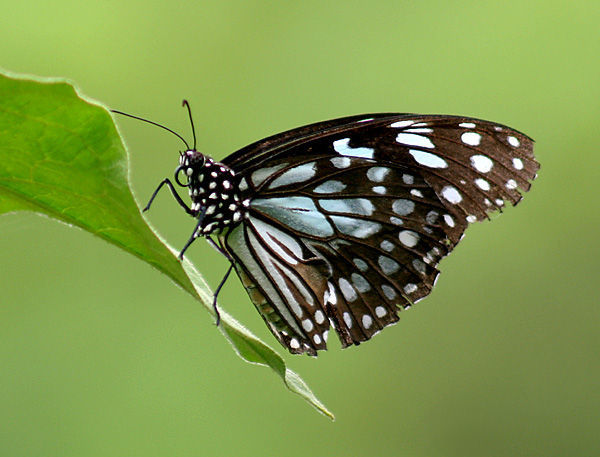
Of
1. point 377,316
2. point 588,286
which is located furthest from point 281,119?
point 377,316

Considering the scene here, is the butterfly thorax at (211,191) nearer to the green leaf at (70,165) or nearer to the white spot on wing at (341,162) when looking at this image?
the white spot on wing at (341,162)

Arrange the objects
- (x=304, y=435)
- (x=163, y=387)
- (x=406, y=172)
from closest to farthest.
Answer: (x=406, y=172)
(x=163, y=387)
(x=304, y=435)

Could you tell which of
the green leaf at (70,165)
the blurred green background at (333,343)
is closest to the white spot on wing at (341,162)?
the green leaf at (70,165)

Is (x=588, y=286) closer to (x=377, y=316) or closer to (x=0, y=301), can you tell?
(x=377, y=316)

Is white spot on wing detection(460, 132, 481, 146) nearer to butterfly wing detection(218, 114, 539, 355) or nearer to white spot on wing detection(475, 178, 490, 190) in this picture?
butterfly wing detection(218, 114, 539, 355)

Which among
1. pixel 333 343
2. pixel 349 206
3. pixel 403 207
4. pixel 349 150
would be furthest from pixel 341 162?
pixel 333 343

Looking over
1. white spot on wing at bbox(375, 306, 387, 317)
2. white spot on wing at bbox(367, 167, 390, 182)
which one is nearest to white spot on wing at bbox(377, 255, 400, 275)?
white spot on wing at bbox(375, 306, 387, 317)
